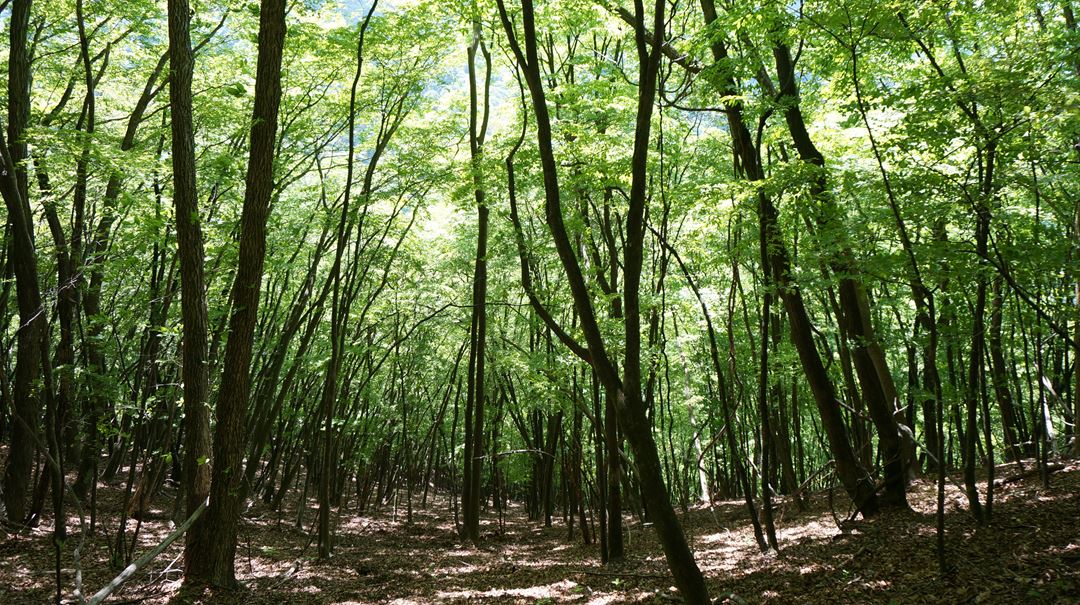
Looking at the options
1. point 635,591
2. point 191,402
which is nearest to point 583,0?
point 191,402

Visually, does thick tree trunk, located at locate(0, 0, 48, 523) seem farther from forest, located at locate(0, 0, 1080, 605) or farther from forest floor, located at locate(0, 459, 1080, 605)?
forest floor, located at locate(0, 459, 1080, 605)

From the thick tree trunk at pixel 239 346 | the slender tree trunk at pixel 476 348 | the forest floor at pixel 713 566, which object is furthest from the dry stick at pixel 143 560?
the slender tree trunk at pixel 476 348

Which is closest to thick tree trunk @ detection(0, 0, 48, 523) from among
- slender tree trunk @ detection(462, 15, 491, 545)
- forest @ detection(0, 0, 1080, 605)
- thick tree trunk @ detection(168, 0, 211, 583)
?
forest @ detection(0, 0, 1080, 605)

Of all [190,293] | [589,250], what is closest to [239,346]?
[190,293]

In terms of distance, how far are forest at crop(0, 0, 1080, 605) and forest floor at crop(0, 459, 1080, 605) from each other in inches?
2.3

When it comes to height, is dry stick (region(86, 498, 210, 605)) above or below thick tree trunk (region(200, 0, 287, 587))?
below

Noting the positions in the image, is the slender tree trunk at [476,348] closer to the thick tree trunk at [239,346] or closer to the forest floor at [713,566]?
the forest floor at [713,566]

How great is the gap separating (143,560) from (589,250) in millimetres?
8861

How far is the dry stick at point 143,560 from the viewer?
463 centimetres

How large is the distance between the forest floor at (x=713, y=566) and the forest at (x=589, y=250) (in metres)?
0.06

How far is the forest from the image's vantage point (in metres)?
5.61

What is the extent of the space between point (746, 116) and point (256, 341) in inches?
397

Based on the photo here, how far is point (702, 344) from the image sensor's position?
51.2 feet

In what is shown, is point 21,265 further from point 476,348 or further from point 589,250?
point 589,250
